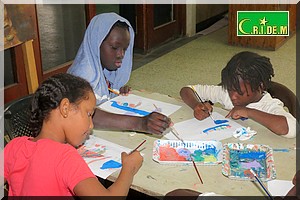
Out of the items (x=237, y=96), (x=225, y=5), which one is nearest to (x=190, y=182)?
(x=237, y=96)

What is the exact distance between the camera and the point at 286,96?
2.22 meters

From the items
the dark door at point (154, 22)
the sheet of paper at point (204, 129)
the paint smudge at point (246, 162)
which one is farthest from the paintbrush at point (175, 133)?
the dark door at point (154, 22)

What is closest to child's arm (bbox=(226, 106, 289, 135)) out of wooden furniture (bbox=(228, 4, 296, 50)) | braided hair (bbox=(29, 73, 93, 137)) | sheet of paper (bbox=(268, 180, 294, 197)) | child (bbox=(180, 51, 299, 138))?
child (bbox=(180, 51, 299, 138))

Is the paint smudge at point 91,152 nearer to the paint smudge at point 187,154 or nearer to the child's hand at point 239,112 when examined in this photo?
the paint smudge at point 187,154

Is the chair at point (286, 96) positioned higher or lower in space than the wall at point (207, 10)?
lower

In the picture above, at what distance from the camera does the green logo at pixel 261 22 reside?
525 cm

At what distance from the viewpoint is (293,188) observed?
1.44 metres

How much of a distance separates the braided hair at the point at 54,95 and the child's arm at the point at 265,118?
29.6 inches

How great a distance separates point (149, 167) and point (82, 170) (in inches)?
14.0

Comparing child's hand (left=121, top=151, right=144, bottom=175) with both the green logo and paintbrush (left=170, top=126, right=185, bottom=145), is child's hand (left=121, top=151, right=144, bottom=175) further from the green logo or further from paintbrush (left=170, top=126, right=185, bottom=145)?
the green logo

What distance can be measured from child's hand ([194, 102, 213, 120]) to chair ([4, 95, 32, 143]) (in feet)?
2.50

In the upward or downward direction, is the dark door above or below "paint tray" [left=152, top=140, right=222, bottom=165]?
above

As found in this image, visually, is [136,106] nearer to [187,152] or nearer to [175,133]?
[175,133]

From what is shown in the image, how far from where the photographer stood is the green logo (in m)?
5.25
